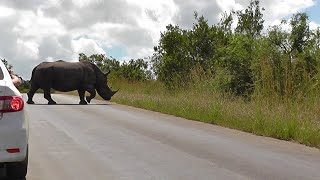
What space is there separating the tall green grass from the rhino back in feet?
22.5

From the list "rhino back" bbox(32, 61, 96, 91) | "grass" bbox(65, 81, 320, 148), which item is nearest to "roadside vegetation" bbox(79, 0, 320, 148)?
"grass" bbox(65, 81, 320, 148)

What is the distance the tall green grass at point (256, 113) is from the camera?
1225 cm

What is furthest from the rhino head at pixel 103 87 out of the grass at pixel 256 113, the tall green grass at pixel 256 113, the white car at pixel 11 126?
the white car at pixel 11 126

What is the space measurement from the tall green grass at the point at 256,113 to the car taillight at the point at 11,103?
21.3 ft

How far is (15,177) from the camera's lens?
7.18m

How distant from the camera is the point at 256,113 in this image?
14516 millimetres

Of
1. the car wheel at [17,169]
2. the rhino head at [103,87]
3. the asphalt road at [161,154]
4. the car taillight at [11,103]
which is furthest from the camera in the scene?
the rhino head at [103,87]

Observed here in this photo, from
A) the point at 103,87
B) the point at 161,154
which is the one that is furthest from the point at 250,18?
the point at 161,154

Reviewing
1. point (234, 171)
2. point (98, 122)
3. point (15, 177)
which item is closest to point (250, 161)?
point (234, 171)

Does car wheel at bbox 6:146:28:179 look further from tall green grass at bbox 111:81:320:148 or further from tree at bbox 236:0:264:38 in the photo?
tree at bbox 236:0:264:38

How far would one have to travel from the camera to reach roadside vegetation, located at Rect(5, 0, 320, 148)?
13914 millimetres

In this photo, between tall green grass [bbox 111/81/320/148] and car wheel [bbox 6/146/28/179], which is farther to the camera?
tall green grass [bbox 111/81/320/148]

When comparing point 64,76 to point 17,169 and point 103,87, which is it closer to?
point 103,87

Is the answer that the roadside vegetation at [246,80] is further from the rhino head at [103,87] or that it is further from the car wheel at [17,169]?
the car wheel at [17,169]
